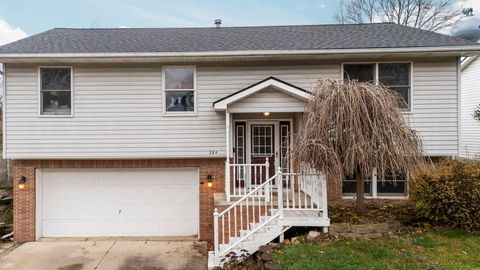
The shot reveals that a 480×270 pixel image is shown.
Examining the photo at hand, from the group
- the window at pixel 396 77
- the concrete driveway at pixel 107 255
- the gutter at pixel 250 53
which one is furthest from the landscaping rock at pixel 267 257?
the window at pixel 396 77

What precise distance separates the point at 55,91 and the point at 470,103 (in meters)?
17.4

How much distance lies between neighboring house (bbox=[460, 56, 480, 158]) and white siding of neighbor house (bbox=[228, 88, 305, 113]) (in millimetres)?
11191

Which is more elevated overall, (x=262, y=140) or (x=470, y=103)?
(x=470, y=103)

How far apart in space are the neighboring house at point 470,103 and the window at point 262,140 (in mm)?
10790

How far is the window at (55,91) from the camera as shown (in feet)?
26.7

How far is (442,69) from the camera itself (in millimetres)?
7980

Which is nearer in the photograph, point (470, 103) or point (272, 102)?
point (272, 102)

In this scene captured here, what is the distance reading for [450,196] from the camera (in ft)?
19.8

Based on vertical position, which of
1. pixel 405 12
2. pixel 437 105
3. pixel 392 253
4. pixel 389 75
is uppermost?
pixel 405 12

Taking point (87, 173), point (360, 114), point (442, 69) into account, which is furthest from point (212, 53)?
point (442, 69)

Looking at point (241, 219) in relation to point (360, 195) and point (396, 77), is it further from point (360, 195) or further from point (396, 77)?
point (396, 77)

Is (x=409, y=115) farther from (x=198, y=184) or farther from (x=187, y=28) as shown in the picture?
(x=187, y=28)

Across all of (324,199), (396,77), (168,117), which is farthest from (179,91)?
(396,77)

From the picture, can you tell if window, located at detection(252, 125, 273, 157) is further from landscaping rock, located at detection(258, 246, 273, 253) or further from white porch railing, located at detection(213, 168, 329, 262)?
landscaping rock, located at detection(258, 246, 273, 253)
